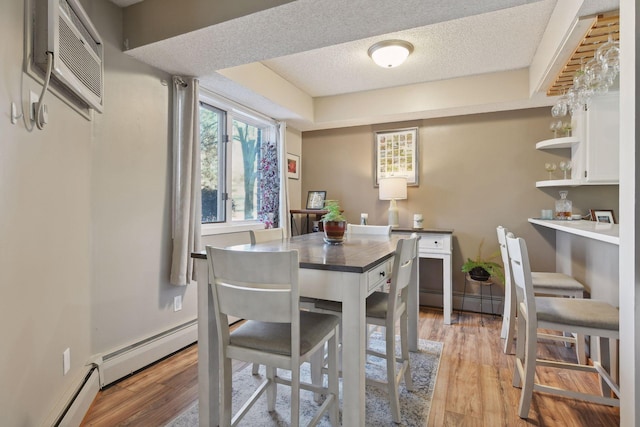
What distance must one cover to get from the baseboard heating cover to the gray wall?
0.18ft

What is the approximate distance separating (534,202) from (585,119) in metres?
0.89

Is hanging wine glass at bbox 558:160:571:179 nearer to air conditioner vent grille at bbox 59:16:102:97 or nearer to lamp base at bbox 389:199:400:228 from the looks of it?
lamp base at bbox 389:199:400:228

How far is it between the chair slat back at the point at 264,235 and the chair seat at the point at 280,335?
0.73 meters

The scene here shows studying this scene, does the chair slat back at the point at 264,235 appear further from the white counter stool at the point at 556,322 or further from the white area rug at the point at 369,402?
the white counter stool at the point at 556,322

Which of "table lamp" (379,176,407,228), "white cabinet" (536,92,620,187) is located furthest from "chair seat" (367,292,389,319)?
"white cabinet" (536,92,620,187)

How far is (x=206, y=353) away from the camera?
1.55 meters

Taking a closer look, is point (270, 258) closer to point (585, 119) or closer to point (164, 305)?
point (164, 305)

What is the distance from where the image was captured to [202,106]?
2.93 m

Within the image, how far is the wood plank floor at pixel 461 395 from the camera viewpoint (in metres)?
1.66

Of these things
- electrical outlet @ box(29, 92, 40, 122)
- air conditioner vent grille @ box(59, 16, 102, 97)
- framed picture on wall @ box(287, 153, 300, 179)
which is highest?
air conditioner vent grille @ box(59, 16, 102, 97)

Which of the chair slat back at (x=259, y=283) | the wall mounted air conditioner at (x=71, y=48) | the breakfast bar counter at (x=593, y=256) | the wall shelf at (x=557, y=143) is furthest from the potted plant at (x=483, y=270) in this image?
the wall mounted air conditioner at (x=71, y=48)

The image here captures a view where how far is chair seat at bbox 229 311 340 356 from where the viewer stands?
4.26ft

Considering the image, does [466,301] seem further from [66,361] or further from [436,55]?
[66,361]

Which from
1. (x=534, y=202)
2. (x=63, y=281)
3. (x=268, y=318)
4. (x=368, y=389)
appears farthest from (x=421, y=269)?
(x=63, y=281)
